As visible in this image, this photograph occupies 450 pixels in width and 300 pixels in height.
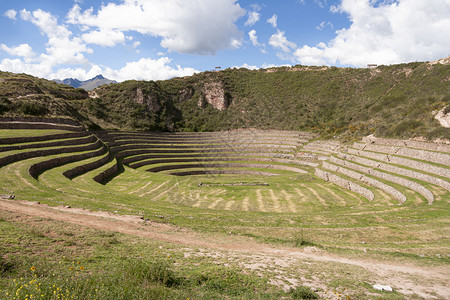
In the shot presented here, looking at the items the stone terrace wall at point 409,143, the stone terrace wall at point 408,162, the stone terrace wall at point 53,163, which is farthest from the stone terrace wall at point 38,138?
the stone terrace wall at point 409,143

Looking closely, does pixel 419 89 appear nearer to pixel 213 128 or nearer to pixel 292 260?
pixel 213 128

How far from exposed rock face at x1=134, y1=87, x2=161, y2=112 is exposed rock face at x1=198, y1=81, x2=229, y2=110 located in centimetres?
1464

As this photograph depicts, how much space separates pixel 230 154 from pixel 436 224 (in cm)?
4050

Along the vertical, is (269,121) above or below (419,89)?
below

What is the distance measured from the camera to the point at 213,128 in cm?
7488

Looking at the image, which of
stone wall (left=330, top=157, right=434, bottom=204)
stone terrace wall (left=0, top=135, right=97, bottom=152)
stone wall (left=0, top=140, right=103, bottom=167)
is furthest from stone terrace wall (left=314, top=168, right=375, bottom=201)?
stone terrace wall (left=0, top=135, right=97, bottom=152)

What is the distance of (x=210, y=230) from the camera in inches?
583

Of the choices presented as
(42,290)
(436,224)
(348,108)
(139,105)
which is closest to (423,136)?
(436,224)

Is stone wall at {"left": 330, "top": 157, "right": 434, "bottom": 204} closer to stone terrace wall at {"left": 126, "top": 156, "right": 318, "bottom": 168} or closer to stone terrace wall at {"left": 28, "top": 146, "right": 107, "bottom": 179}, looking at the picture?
stone terrace wall at {"left": 126, "top": 156, "right": 318, "bottom": 168}

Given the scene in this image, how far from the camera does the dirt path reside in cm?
919

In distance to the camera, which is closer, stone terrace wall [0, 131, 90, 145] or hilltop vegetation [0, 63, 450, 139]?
stone terrace wall [0, 131, 90, 145]

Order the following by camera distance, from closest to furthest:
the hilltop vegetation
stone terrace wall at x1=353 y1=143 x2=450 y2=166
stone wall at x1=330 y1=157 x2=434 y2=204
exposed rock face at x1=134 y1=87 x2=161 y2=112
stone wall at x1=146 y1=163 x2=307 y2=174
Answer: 1. stone wall at x1=330 y1=157 x2=434 y2=204
2. stone terrace wall at x1=353 y1=143 x2=450 y2=166
3. stone wall at x1=146 y1=163 x2=307 y2=174
4. the hilltop vegetation
5. exposed rock face at x1=134 y1=87 x2=161 y2=112

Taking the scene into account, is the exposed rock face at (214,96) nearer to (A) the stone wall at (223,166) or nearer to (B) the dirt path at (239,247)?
(A) the stone wall at (223,166)

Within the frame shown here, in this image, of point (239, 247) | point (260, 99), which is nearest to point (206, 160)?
point (239, 247)
